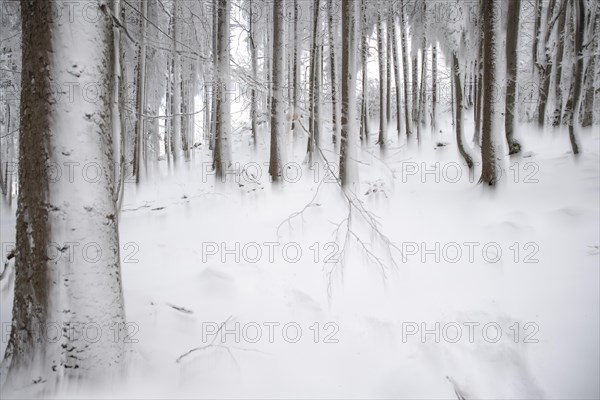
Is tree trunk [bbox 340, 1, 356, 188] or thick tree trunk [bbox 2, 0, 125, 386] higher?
tree trunk [bbox 340, 1, 356, 188]

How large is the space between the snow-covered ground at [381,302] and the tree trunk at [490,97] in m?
0.34

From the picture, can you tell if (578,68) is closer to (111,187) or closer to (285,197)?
(285,197)

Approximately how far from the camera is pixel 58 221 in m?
1.85

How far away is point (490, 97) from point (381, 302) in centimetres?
464

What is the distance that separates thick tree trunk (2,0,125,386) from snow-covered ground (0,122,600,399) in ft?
0.98

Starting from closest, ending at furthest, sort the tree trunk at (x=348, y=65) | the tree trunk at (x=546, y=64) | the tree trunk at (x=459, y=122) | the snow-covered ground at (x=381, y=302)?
the snow-covered ground at (x=381, y=302) → the tree trunk at (x=348, y=65) → the tree trunk at (x=459, y=122) → the tree trunk at (x=546, y=64)

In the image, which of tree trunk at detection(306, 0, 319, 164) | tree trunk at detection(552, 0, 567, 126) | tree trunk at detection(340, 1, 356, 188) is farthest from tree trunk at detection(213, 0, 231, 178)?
tree trunk at detection(552, 0, 567, 126)

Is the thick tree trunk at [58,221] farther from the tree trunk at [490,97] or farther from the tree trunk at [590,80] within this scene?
the tree trunk at [590,80]

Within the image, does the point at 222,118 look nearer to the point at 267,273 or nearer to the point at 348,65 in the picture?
the point at 348,65

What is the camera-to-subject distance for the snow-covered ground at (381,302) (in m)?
2.26

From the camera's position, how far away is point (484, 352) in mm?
2570

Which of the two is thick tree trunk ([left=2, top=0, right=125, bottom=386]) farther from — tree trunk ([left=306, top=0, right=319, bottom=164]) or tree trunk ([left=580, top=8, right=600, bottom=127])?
tree trunk ([left=580, top=8, right=600, bottom=127])

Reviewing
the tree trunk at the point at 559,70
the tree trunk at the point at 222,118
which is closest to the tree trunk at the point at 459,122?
the tree trunk at the point at 559,70

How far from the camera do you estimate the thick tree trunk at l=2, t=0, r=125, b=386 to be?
1.84 meters
